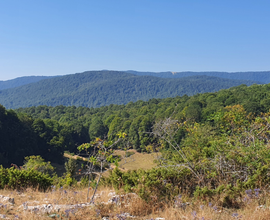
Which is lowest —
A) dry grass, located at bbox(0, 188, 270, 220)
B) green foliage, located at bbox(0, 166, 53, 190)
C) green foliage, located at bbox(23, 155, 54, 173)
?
green foliage, located at bbox(23, 155, 54, 173)

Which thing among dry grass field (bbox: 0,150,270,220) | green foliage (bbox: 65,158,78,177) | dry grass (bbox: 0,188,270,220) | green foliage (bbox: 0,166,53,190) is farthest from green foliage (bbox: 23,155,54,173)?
dry grass (bbox: 0,188,270,220)

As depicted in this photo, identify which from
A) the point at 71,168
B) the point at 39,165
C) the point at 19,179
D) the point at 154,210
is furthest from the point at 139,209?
the point at 39,165

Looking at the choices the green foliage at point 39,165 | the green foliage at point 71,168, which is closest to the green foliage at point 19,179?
the green foliage at point 71,168

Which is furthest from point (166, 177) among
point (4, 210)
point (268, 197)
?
point (4, 210)

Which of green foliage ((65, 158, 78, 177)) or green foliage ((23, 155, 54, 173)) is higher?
green foliage ((65, 158, 78, 177))

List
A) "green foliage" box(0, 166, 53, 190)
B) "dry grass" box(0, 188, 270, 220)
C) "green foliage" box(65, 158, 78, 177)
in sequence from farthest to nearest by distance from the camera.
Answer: "green foliage" box(65, 158, 78, 177), "green foliage" box(0, 166, 53, 190), "dry grass" box(0, 188, 270, 220)

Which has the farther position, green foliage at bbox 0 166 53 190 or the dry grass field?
green foliage at bbox 0 166 53 190

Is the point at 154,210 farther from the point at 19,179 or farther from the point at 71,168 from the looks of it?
the point at 71,168

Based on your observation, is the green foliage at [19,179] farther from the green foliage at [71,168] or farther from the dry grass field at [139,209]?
the green foliage at [71,168]

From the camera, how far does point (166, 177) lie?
231 inches

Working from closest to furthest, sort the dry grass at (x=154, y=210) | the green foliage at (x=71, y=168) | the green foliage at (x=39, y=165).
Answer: the dry grass at (x=154, y=210) → the green foliage at (x=71, y=168) → the green foliage at (x=39, y=165)

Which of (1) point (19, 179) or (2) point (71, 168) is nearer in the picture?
(1) point (19, 179)

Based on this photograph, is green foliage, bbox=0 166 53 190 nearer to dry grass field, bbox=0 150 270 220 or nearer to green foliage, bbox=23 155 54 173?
dry grass field, bbox=0 150 270 220

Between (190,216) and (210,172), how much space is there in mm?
1867
